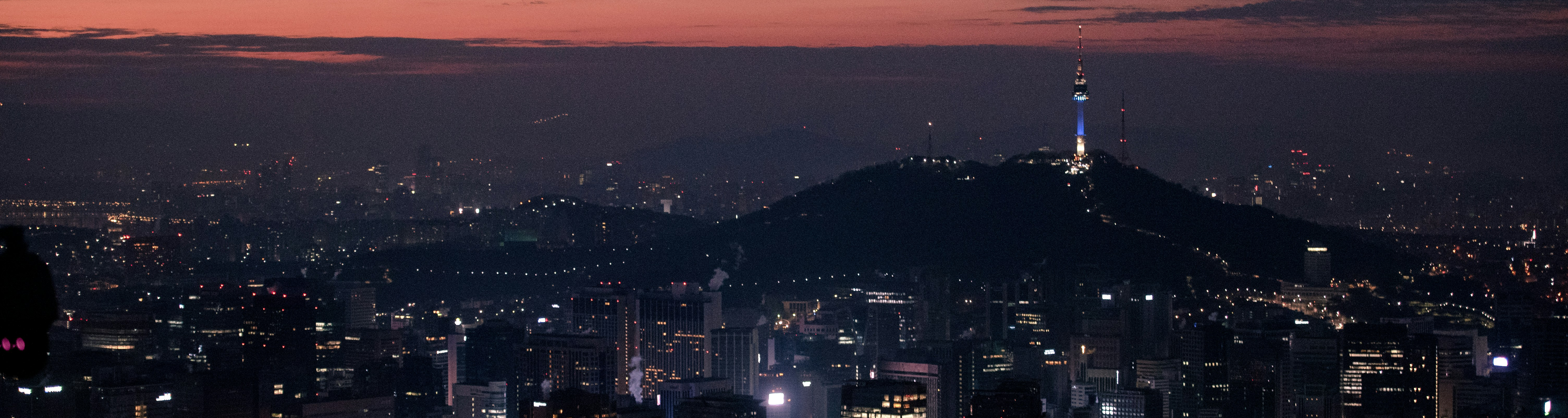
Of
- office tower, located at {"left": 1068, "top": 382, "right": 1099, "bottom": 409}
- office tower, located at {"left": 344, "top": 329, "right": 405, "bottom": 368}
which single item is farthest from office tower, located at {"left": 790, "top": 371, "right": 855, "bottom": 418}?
office tower, located at {"left": 344, "top": 329, "right": 405, "bottom": 368}

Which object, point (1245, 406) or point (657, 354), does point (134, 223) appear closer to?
point (657, 354)

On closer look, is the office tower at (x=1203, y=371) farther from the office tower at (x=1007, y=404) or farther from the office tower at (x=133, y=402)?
the office tower at (x=133, y=402)

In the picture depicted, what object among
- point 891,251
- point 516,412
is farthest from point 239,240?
point 891,251

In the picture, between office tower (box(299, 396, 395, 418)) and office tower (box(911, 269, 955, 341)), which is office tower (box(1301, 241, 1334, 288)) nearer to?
office tower (box(911, 269, 955, 341))

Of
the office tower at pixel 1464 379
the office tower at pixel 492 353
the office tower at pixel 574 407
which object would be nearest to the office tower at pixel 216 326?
the office tower at pixel 492 353

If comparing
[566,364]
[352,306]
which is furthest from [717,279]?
[566,364]

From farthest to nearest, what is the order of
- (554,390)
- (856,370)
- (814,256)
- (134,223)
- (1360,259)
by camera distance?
(814,256) → (1360,259) → (856,370) → (554,390) → (134,223)
